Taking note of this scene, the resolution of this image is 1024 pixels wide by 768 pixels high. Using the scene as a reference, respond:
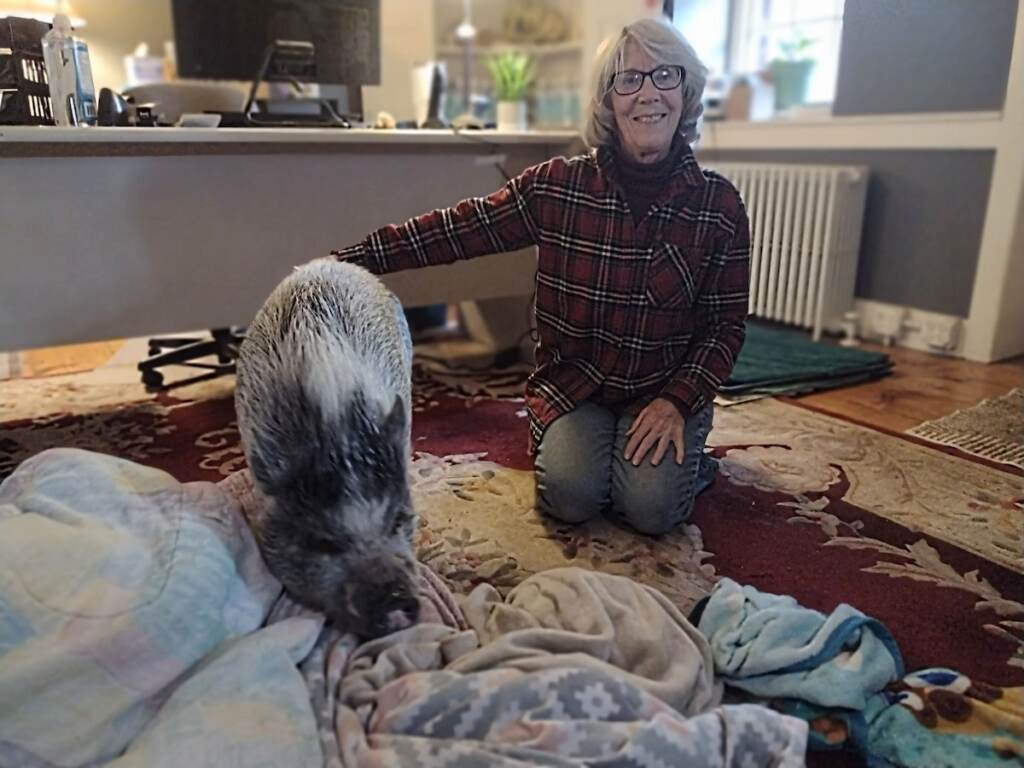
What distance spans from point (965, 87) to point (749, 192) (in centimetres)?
83

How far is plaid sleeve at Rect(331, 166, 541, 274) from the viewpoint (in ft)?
5.82

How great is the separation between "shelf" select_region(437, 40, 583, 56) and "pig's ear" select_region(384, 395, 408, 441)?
13.0 feet

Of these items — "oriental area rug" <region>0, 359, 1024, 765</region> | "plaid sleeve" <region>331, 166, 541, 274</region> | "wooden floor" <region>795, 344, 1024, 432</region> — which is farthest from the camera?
"wooden floor" <region>795, 344, 1024, 432</region>

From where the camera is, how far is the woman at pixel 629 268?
169 cm

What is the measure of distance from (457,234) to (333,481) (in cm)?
75

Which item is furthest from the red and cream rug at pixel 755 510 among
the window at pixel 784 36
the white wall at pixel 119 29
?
the white wall at pixel 119 29

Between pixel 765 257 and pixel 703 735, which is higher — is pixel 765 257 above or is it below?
above

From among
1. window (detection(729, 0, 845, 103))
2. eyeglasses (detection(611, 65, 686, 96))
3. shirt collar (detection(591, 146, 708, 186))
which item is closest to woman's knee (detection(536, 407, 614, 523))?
shirt collar (detection(591, 146, 708, 186))

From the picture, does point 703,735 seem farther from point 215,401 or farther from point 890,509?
point 215,401

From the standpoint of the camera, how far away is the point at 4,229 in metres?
2.04

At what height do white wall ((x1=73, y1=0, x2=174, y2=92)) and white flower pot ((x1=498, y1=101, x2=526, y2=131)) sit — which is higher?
white wall ((x1=73, y1=0, x2=174, y2=92))

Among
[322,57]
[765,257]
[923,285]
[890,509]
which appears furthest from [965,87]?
[322,57]

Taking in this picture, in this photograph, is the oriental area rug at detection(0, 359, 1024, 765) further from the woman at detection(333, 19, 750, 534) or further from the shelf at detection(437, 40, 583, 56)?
the shelf at detection(437, 40, 583, 56)

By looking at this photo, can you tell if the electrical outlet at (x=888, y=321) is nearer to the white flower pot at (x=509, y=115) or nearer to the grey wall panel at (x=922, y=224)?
the grey wall panel at (x=922, y=224)
